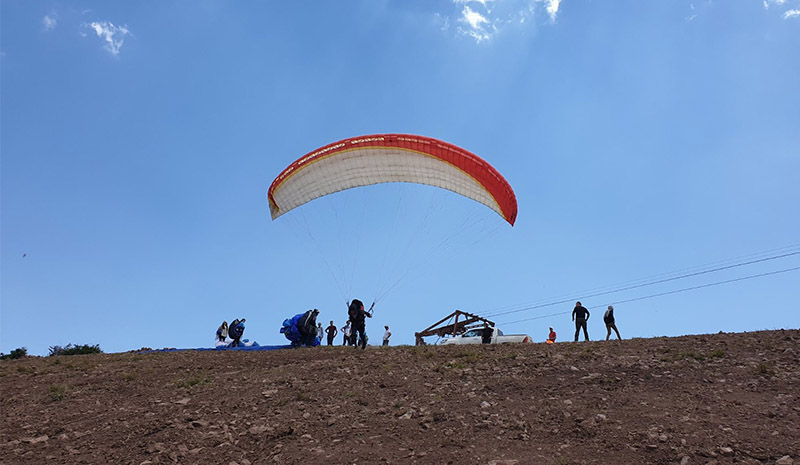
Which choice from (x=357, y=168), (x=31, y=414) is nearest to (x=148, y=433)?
(x=31, y=414)

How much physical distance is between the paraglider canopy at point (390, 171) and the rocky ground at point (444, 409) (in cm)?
611

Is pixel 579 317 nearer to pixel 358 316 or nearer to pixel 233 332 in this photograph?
pixel 358 316

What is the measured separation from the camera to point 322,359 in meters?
15.9

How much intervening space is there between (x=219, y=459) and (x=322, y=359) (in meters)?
7.16

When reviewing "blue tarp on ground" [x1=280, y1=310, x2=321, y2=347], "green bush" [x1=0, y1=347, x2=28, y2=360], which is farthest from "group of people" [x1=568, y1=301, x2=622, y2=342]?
"green bush" [x1=0, y1=347, x2=28, y2=360]

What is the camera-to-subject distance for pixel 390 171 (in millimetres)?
19484

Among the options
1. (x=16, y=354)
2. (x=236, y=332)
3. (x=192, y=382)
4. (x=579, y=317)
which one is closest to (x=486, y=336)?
(x=579, y=317)

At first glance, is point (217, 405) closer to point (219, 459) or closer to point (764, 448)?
point (219, 459)

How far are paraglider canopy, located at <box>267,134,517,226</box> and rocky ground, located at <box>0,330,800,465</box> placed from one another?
6.11m

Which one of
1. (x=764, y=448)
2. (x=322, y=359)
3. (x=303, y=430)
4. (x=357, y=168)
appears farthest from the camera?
(x=357, y=168)

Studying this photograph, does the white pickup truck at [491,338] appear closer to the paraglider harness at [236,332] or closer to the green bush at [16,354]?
the paraglider harness at [236,332]

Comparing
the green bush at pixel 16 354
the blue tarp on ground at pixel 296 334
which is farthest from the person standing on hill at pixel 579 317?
the green bush at pixel 16 354

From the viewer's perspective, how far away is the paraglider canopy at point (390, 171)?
18.4m

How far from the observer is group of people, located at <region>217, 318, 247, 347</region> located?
23.0 meters
